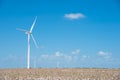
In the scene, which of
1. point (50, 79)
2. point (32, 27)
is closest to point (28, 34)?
point (32, 27)

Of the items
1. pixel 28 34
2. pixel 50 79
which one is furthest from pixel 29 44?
pixel 50 79

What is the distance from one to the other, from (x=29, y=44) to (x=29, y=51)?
325 cm

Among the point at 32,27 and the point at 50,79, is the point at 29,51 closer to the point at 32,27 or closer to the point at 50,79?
the point at 32,27

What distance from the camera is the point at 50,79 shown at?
39.7 meters

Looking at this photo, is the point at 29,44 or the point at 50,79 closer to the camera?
the point at 50,79

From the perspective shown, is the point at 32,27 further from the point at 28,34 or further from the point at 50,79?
the point at 50,79

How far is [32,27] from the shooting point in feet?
277

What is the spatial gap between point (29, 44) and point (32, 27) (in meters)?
5.59

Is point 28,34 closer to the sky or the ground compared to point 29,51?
closer to the sky

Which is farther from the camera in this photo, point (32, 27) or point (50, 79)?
point (32, 27)

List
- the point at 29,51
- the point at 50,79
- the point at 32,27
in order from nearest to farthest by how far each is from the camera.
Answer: the point at 50,79
the point at 29,51
the point at 32,27

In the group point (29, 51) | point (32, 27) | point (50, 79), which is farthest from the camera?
point (32, 27)

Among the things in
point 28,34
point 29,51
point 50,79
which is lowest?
point 50,79

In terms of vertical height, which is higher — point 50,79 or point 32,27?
point 32,27
